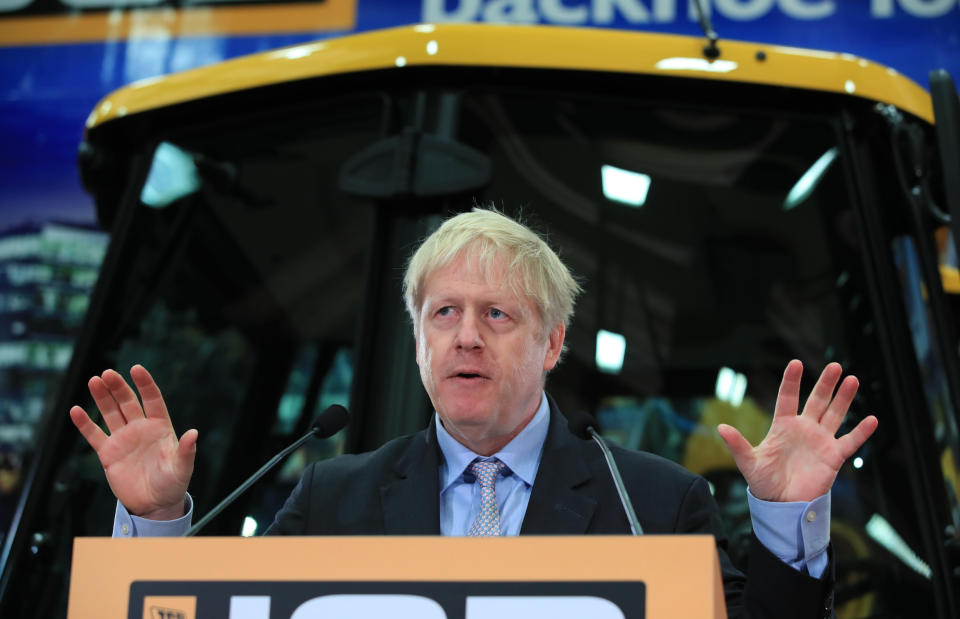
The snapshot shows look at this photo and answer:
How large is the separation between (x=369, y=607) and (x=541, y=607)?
19 centimetres

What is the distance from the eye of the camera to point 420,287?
69.8 inches

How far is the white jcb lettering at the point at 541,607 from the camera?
1.16 meters

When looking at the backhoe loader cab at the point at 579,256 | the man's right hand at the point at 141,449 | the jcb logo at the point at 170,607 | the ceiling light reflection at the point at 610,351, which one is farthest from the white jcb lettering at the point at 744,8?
the jcb logo at the point at 170,607

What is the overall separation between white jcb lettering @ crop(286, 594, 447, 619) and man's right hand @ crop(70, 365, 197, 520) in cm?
43

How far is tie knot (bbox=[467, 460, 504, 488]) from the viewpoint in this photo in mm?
1713

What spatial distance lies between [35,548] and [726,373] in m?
1.43

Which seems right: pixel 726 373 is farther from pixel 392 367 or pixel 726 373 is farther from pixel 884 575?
pixel 392 367

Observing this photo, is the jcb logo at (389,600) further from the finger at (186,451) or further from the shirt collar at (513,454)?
the shirt collar at (513,454)

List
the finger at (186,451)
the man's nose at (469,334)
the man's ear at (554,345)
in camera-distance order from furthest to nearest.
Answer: the man's ear at (554,345)
the man's nose at (469,334)
the finger at (186,451)

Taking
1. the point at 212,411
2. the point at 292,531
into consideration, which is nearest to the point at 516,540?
the point at 292,531

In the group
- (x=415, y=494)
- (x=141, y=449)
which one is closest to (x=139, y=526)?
(x=141, y=449)

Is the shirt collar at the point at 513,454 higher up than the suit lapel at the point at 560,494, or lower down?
higher up

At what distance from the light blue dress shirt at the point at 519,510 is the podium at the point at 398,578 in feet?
0.91

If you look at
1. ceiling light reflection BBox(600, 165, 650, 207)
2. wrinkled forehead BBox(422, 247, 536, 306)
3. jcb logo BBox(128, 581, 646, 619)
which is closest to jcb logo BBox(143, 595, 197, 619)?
jcb logo BBox(128, 581, 646, 619)
